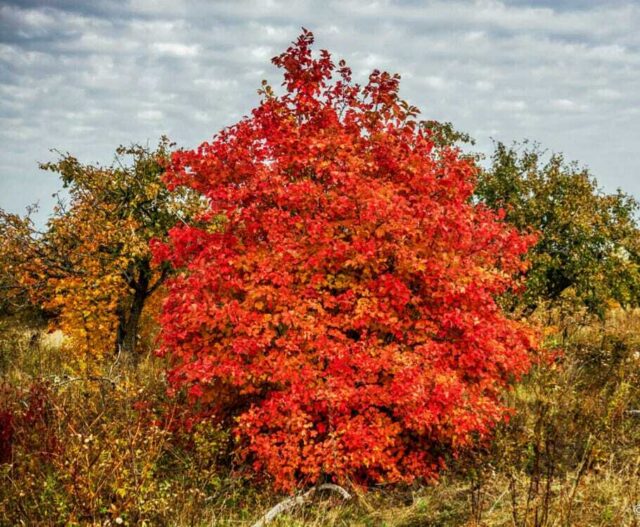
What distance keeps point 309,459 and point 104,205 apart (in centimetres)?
1414

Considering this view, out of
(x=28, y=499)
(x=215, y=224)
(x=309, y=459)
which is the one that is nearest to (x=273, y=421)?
(x=309, y=459)

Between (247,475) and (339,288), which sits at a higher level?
(339,288)

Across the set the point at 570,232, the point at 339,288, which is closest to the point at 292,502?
the point at 339,288

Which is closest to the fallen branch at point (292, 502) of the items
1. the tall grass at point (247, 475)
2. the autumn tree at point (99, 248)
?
the tall grass at point (247, 475)

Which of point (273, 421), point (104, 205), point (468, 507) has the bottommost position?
point (468, 507)

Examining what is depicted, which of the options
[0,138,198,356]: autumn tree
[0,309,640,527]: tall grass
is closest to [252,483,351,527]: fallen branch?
[0,309,640,527]: tall grass

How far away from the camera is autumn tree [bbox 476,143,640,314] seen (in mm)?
17938

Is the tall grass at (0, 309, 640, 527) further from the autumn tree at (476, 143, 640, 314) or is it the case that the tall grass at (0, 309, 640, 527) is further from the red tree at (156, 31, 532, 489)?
the autumn tree at (476, 143, 640, 314)

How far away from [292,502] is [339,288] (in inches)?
124

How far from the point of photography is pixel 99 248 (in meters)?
19.4

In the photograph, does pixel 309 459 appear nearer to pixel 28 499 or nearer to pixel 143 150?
pixel 28 499

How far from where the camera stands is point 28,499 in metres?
7.33

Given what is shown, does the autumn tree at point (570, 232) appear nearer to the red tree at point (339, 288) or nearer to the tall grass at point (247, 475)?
the tall grass at point (247, 475)

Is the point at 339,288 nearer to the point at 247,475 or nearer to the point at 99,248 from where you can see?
the point at 247,475
